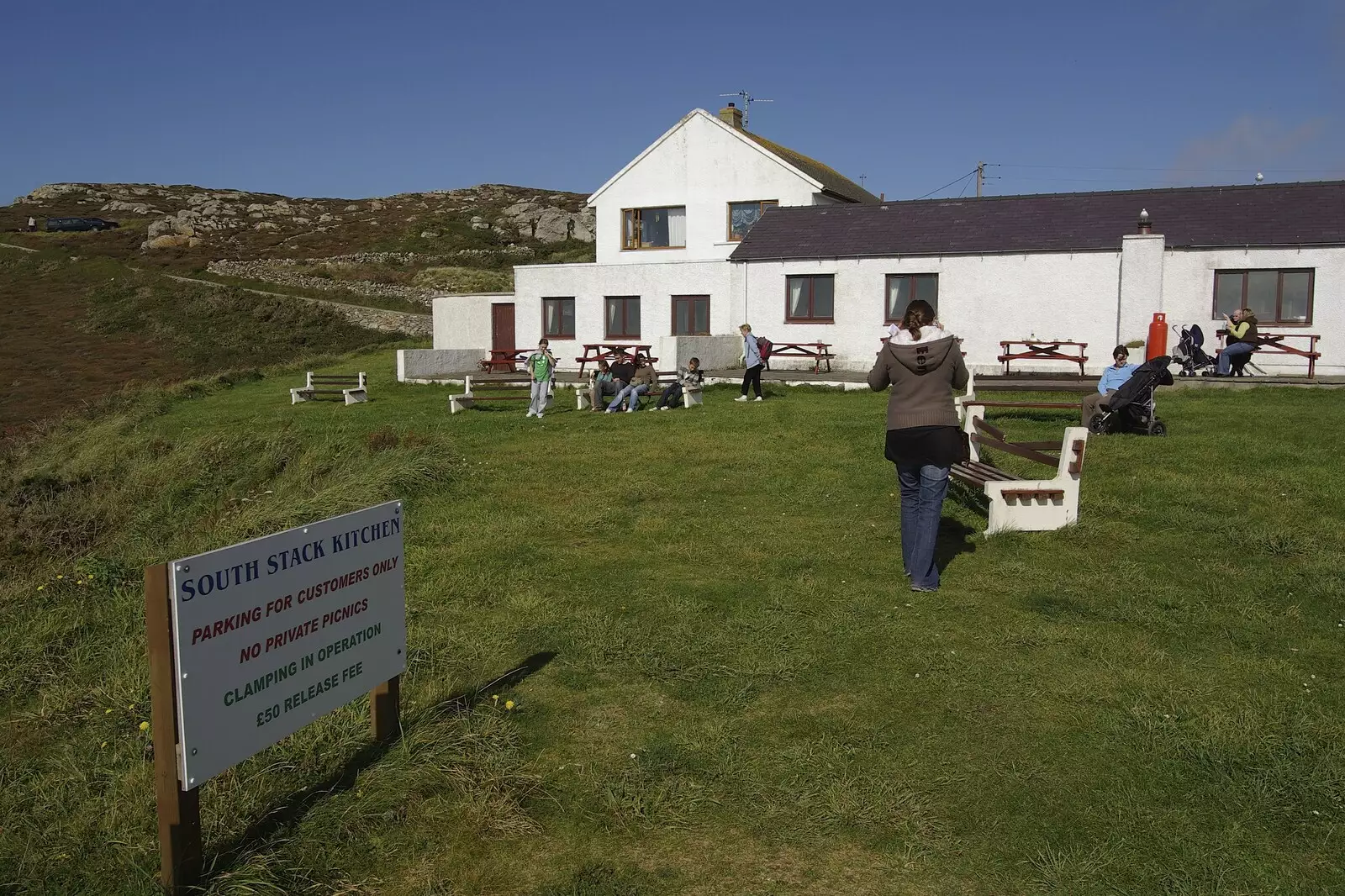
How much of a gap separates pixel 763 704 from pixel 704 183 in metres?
29.7

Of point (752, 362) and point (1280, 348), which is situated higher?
point (1280, 348)

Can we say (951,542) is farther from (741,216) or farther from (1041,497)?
(741,216)

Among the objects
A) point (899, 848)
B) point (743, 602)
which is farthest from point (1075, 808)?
point (743, 602)

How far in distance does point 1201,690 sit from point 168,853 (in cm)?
485

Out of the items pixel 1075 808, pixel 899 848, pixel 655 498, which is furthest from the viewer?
pixel 655 498

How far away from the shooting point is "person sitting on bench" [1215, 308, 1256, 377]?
2066cm

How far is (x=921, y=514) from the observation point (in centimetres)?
721

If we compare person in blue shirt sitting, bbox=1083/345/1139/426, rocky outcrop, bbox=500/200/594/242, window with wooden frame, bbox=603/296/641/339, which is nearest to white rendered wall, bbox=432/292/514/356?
window with wooden frame, bbox=603/296/641/339

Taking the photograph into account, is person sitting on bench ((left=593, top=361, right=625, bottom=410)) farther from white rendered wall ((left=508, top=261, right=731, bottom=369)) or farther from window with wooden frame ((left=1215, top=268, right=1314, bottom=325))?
window with wooden frame ((left=1215, top=268, right=1314, bottom=325))

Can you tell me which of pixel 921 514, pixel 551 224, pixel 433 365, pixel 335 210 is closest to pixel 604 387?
pixel 433 365

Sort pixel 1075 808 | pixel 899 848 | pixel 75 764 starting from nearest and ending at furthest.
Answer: pixel 899 848
pixel 1075 808
pixel 75 764

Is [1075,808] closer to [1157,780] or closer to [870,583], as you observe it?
[1157,780]

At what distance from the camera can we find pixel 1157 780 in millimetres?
4605

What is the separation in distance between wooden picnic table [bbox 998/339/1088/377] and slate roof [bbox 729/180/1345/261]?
2177 millimetres
